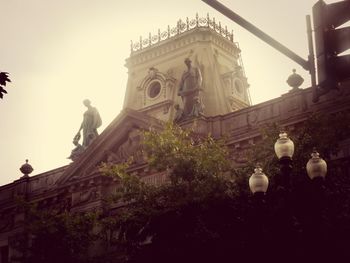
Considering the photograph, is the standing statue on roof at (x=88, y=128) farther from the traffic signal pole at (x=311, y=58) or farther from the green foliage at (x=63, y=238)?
the traffic signal pole at (x=311, y=58)

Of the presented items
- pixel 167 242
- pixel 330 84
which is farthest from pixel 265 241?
pixel 330 84

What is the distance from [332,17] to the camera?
245 inches

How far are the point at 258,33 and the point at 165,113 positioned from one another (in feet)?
107

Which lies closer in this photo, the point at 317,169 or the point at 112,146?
the point at 317,169

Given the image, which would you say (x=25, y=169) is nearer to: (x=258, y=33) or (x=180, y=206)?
(x=180, y=206)

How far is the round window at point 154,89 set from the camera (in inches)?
1607

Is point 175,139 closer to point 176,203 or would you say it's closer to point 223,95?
point 176,203

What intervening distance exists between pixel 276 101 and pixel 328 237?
1274cm

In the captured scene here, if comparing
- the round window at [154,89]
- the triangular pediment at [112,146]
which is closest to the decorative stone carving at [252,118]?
the triangular pediment at [112,146]

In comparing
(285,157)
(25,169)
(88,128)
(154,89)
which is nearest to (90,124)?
(88,128)

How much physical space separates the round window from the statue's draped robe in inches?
195

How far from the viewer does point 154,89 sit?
135 ft

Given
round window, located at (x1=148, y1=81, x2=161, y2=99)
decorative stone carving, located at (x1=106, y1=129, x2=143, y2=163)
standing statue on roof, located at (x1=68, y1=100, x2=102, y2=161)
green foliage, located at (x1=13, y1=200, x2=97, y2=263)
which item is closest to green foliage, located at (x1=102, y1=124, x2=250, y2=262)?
green foliage, located at (x1=13, y1=200, x2=97, y2=263)

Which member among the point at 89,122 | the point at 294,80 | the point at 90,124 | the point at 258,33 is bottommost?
the point at 258,33
